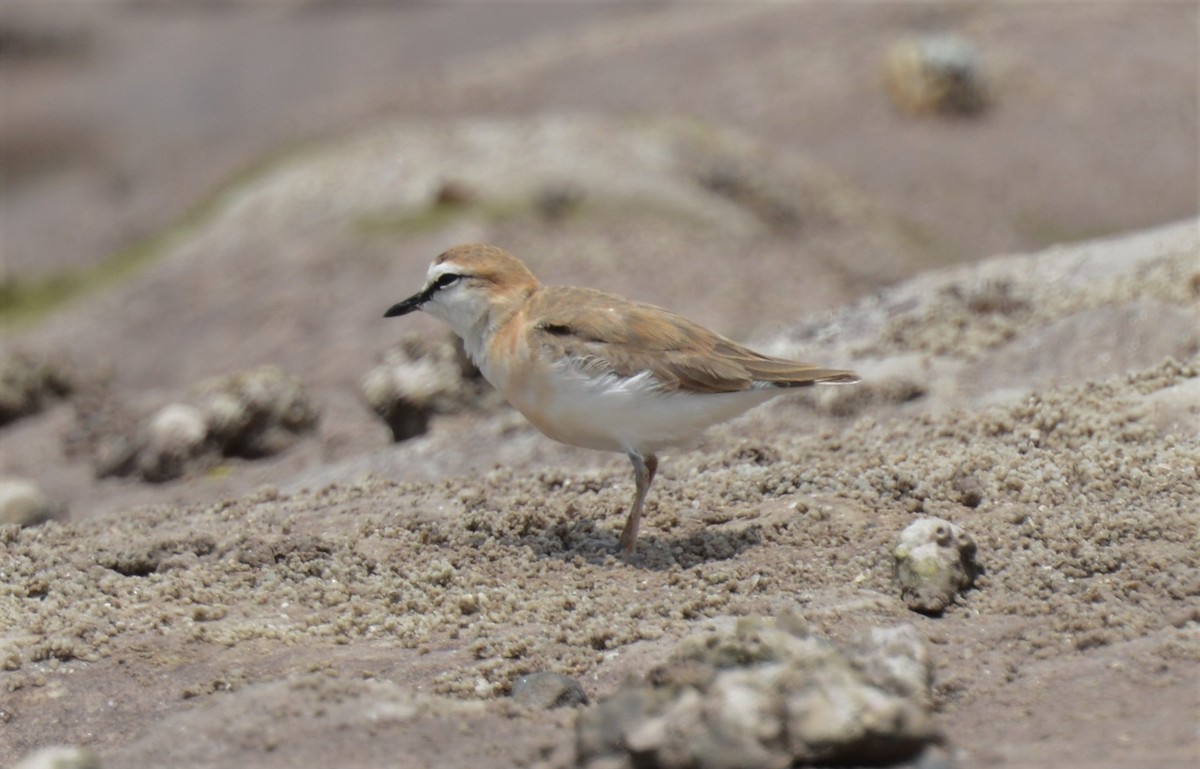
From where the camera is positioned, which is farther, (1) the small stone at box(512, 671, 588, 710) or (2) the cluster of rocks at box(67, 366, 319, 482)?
(2) the cluster of rocks at box(67, 366, 319, 482)

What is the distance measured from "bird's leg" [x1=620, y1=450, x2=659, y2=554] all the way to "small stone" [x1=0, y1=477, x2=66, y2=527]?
360 cm

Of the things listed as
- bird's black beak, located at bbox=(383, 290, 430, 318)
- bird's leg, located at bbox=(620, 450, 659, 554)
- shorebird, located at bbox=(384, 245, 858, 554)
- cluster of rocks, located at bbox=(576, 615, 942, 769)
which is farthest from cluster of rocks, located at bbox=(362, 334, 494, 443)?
cluster of rocks, located at bbox=(576, 615, 942, 769)

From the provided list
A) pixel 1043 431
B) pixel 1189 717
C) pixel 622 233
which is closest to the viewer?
pixel 1189 717

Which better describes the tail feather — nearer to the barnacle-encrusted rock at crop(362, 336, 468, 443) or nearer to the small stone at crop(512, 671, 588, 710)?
the small stone at crop(512, 671, 588, 710)

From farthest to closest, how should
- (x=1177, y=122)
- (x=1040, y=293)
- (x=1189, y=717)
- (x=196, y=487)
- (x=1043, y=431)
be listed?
(x=1177, y=122)
(x=196, y=487)
(x=1040, y=293)
(x=1043, y=431)
(x=1189, y=717)

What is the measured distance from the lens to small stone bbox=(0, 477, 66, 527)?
794cm

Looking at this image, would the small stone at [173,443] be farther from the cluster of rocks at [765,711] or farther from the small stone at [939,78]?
the small stone at [939,78]

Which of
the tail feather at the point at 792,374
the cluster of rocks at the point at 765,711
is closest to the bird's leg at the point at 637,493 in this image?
the tail feather at the point at 792,374

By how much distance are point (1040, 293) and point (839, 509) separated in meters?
3.45

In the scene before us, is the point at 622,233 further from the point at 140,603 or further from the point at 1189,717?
the point at 1189,717

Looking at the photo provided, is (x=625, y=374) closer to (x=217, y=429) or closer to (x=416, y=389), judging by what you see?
(x=416, y=389)

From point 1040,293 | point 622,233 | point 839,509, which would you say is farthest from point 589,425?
point 622,233

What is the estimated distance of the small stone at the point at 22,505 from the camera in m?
7.94

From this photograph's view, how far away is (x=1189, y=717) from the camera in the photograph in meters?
4.12
